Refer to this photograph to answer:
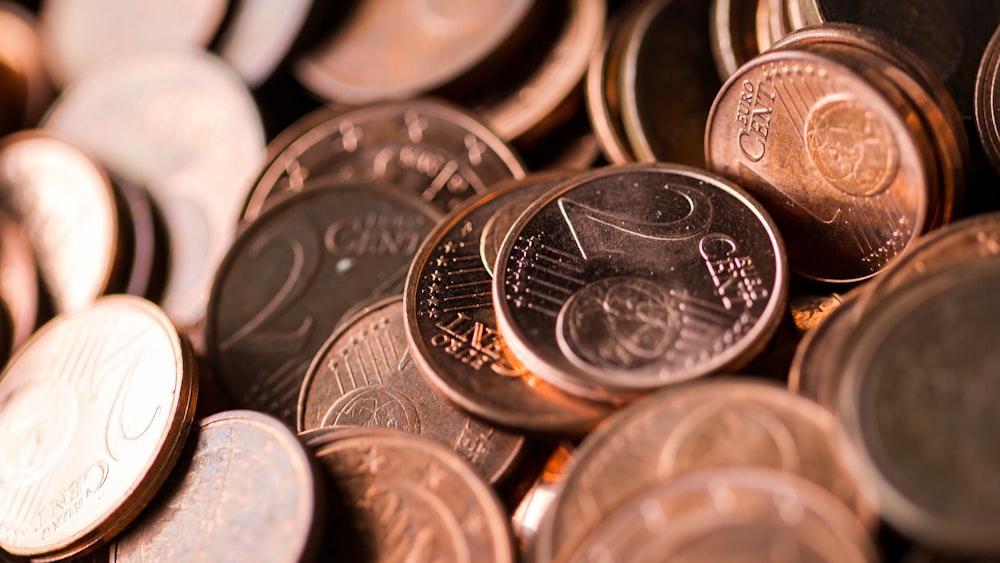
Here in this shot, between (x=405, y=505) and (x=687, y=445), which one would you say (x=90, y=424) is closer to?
(x=405, y=505)

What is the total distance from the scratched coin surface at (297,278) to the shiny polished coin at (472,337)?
0.78 ft

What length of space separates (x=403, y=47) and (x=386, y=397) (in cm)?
130

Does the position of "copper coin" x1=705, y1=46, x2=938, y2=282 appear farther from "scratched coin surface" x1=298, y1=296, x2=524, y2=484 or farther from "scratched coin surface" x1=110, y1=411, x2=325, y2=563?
"scratched coin surface" x1=110, y1=411, x2=325, y2=563

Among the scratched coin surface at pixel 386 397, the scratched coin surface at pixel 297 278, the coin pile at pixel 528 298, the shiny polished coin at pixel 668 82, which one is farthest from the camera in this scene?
the shiny polished coin at pixel 668 82

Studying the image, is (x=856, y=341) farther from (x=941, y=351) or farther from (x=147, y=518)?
(x=147, y=518)

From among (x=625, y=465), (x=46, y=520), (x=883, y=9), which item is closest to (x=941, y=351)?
(x=625, y=465)

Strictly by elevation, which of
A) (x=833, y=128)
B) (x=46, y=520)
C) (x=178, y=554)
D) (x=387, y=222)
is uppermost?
(x=833, y=128)

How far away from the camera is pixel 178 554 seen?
4.85 feet

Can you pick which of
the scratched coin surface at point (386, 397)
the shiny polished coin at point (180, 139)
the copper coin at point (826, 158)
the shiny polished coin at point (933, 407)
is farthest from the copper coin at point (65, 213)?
the shiny polished coin at point (933, 407)

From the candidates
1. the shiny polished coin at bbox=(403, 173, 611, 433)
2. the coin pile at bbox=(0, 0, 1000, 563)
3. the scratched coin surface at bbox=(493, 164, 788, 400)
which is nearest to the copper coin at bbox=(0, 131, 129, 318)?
the coin pile at bbox=(0, 0, 1000, 563)

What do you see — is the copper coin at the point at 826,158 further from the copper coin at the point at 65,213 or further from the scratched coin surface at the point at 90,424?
the copper coin at the point at 65,213

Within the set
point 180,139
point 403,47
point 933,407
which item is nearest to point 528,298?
point 933,407

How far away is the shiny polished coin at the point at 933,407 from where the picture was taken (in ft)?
3.24

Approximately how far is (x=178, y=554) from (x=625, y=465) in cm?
87
